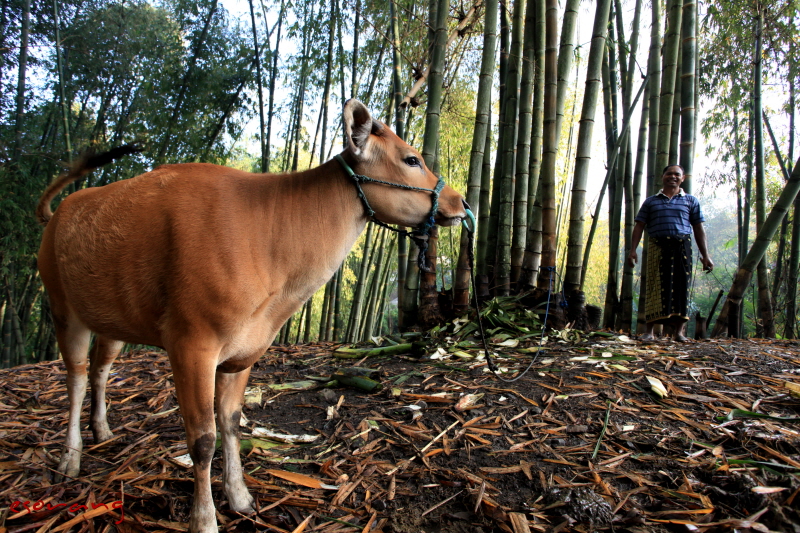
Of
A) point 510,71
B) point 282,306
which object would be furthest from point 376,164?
point 510,71

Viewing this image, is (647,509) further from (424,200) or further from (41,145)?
(41,145)

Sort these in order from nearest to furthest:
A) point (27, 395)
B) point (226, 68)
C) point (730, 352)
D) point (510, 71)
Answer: point (27, 395) → point (730, 352) → point (510, 71) → point (226, 68)

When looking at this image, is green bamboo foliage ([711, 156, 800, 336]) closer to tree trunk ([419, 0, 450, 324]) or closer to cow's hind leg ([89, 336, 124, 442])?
tree trunk ([419, 0, 450, 324])

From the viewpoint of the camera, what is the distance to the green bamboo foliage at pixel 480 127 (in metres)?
3.72

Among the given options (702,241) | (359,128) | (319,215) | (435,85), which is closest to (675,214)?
(702,241)

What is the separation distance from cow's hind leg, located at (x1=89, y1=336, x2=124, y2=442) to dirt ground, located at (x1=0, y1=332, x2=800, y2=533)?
8cm

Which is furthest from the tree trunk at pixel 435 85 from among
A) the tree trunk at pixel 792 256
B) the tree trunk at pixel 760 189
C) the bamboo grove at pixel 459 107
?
the tree trunk at pixel 792 256

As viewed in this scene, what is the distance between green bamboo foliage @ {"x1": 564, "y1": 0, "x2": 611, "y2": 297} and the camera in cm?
381

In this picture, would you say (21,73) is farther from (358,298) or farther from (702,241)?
(702,241)

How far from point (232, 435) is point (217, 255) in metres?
0.74

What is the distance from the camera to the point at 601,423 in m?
2.10

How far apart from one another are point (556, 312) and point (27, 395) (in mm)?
3797

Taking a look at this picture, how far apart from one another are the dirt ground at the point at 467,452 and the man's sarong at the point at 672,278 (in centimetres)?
117

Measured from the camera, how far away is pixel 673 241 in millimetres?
4172
